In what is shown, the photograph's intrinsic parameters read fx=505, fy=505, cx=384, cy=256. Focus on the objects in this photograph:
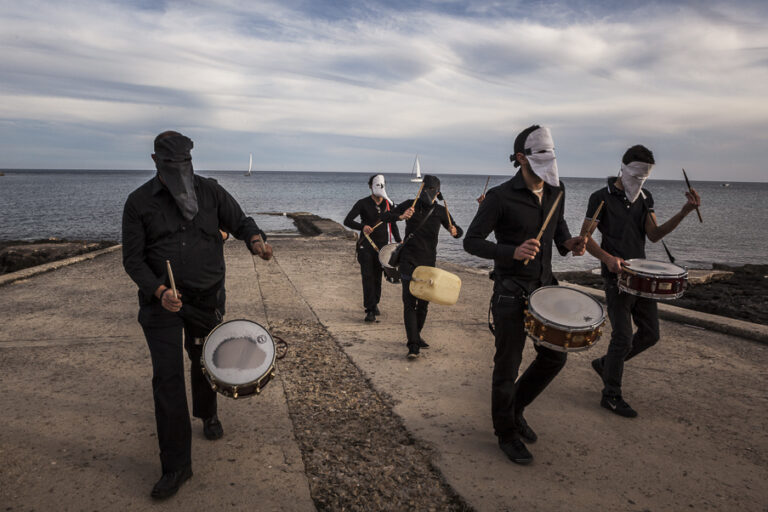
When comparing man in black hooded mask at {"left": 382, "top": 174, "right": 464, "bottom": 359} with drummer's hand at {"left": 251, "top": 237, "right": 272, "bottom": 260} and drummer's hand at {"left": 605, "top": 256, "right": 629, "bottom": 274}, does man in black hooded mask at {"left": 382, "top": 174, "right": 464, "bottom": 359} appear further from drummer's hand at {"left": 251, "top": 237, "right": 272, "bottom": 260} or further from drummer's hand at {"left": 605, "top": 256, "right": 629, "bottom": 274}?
drummer's hand at {"left": 251, "top": 237, "right": 272, "bottom": 260}

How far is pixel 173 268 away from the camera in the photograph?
3.15 m

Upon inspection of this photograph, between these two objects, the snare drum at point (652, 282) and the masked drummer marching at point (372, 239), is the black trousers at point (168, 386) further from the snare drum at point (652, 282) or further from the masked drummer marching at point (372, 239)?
the masked drummer marching at point (372, 239)

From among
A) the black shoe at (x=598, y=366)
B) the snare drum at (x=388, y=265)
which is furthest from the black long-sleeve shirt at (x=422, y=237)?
the black shoe at (x=598, y=366)

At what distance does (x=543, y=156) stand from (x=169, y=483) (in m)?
3.10

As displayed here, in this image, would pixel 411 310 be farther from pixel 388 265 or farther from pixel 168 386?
pixel 168 386

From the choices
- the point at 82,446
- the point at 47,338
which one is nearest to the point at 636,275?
the point at 82,446

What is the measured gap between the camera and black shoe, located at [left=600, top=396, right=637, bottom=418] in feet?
13.6

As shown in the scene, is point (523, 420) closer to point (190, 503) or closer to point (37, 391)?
point (190, 503)

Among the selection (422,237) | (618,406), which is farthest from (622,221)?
(422,237)

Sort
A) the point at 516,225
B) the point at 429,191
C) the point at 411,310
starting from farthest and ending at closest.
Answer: the point at 429,191, the point at 411,310, the point at 516,225

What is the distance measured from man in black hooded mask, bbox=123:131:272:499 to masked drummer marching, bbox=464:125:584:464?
1.77 m

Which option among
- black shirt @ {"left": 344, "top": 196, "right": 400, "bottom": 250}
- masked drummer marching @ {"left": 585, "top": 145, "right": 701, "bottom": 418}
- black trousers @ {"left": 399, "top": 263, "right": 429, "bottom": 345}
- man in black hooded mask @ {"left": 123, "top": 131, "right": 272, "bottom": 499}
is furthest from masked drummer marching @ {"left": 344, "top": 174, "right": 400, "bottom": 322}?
man in black hooded mask @ {"left": 123, "top": 131, "right": 272, "bottom": 499}

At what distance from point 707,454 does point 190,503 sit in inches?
137

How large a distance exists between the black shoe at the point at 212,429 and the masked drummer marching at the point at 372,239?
11.1 feet
